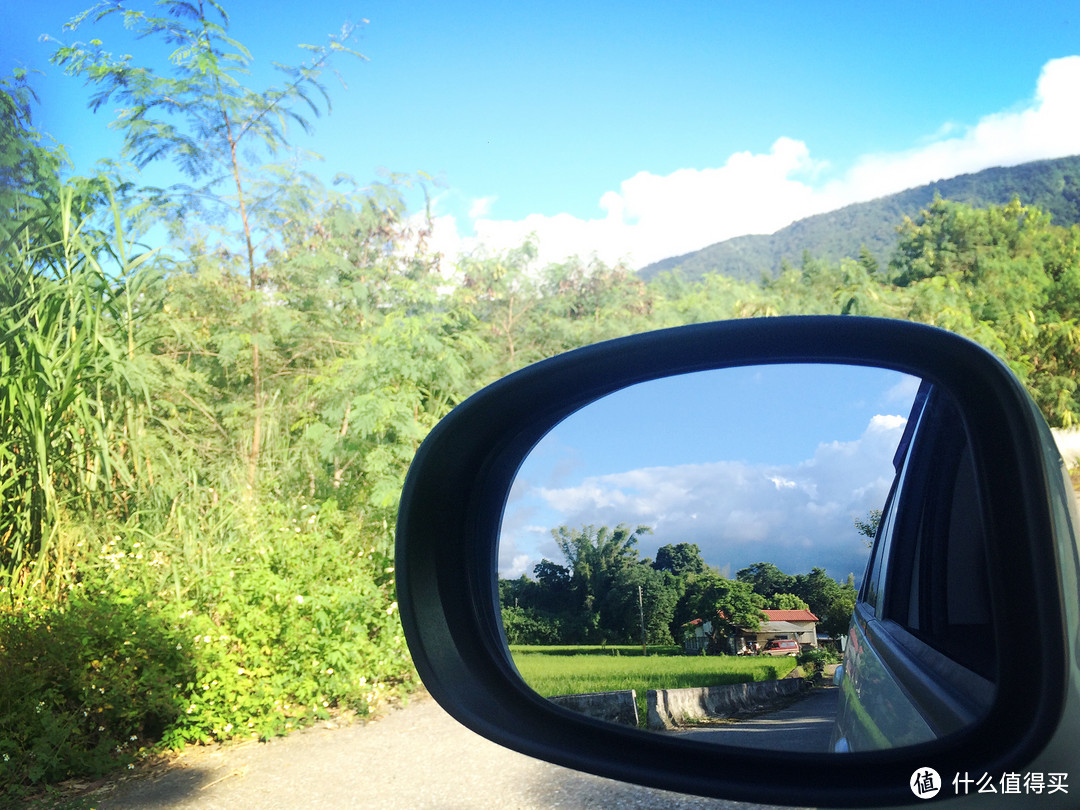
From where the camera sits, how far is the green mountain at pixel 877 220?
48.2 feet

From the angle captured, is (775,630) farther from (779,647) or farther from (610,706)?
(610,706)

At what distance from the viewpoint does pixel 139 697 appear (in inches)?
184

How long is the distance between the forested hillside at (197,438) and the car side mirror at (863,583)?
3740mm

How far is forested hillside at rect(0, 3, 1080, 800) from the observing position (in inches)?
183

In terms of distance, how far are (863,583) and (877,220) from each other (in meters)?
21.3

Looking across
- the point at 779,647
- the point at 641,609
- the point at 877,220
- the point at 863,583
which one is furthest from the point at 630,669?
the point at 877,220

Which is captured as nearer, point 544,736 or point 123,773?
point 544,736

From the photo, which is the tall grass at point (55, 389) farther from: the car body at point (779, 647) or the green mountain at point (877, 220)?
the green mountain at point (877, 220)

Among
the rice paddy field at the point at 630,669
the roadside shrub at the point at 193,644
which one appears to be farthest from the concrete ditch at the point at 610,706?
the roadside shrub at the point at 193,644

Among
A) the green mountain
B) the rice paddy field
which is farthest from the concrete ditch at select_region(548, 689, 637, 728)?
the green mountain

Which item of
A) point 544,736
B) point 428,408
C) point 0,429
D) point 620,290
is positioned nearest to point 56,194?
point 0,429

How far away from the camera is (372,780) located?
4.41 m

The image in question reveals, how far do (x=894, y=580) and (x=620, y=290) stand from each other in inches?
365

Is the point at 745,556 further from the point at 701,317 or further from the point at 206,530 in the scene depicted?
the point at 701,317
